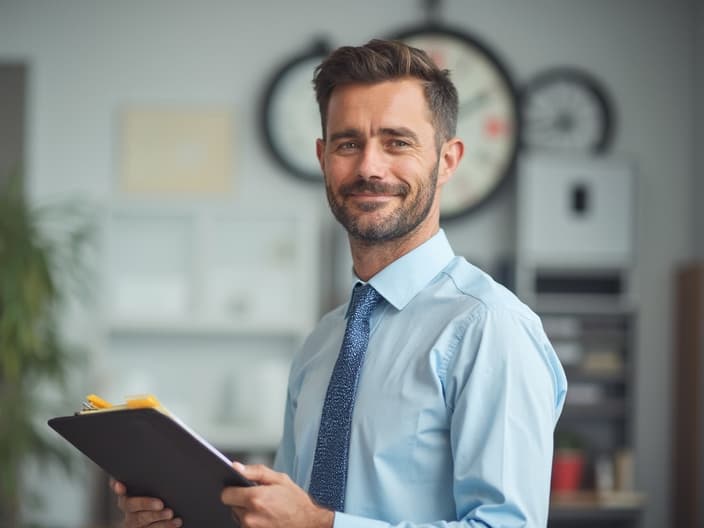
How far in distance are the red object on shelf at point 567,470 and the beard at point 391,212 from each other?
2.81 m

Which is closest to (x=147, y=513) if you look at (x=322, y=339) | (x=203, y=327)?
(x=322, y=339)

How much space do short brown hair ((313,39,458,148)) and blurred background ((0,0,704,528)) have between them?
2.64 m

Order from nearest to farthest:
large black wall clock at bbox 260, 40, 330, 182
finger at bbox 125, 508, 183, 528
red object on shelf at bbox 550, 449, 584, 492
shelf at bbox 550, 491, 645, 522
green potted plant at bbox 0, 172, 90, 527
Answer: finger at bbox 125, 508, 183, 528, green potted plant at bbox 0, 172, 90, 527, shelf at bbox 550, 491, 645, 522, red object on shelf at bbox 550, 449, 584, 492, large black wall clock at bbox 260, 40, 330, 182

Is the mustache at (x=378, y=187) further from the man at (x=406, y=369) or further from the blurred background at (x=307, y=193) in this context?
the blurred background at (x=307, y=193)

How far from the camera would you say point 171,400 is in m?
4.16

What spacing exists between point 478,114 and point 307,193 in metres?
0.82

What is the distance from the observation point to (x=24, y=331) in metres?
3.37

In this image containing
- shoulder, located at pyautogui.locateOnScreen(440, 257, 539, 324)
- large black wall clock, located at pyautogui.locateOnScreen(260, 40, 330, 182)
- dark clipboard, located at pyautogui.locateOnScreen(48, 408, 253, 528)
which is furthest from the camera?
large black wall clock, located at pyautogui.locateOnScreen(260, 40, 330, 182)

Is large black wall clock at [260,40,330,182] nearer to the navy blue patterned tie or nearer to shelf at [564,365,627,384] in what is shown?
shelf at [564,365,627,384]

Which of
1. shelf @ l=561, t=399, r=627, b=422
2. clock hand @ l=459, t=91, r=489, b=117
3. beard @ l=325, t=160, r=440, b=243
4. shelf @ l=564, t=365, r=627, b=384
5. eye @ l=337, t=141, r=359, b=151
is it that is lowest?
shelf @ l=561, t=399, r=627, b=422

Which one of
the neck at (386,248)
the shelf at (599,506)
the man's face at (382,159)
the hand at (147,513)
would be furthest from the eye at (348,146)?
the shelf at (599,506)

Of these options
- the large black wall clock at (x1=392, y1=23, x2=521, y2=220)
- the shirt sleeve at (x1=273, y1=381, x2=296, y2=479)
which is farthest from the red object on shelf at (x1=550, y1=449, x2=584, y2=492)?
the shirt sleeve at (x1=273, y1=381, x2=296, y2=479)

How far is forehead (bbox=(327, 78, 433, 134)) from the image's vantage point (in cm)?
143

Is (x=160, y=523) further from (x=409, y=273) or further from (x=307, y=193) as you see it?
(x=307, y=193)
